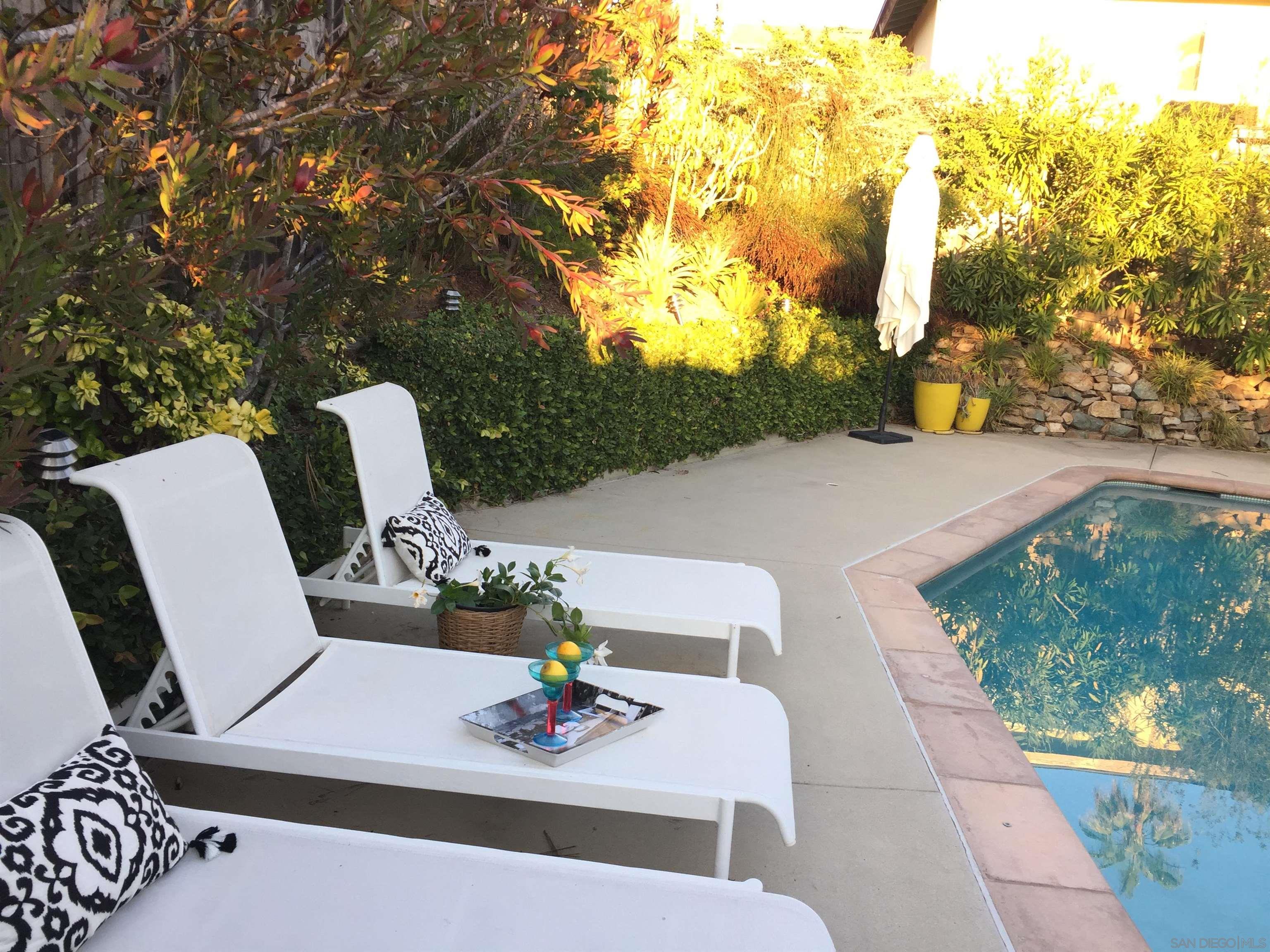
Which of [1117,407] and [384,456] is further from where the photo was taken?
[1117,407]

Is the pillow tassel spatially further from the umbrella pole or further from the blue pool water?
the umbrella pole

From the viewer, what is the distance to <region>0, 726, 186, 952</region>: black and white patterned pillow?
174 cm

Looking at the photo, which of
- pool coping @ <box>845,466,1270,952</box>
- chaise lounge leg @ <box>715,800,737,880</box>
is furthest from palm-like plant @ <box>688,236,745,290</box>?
chaise lounge leg @ <box>715,800,737,880</box>

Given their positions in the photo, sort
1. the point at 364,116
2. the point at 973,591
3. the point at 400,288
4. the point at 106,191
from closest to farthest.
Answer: the point at 106,191 → the point at 364,116 → the point at 400,288 → the point at 973,591

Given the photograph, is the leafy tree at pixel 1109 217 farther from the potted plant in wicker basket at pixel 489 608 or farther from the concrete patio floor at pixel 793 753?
the potted plant in wicker basket at pixel 489 608

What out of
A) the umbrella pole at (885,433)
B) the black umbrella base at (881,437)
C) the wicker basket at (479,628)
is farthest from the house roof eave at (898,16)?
the wicker basket at (479,628)

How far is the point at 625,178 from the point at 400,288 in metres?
6.35

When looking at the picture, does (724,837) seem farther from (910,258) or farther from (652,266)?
(910,258)

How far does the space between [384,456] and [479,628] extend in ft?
2.79

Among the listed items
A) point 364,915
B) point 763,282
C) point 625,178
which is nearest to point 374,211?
point 364,915

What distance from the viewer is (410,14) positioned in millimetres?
2293

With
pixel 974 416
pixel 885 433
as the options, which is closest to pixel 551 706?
pixel 885 433

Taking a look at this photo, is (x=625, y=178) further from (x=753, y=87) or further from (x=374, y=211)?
(x=374, y=211)

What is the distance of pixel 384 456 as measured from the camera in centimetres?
413
